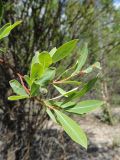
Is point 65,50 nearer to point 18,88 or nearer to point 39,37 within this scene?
point 18,88

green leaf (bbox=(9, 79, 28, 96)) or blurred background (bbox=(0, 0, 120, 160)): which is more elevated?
blurred background (bbox=(0, 0, 120, 160))

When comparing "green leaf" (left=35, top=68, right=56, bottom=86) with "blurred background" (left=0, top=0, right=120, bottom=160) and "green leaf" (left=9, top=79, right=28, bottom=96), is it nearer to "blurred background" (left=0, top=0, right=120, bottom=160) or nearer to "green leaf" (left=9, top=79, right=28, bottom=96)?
"green leaf" (left=9, top=79, right=28, bottom=96)

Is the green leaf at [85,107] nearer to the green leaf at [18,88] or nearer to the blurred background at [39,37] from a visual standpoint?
the green leaf at [18,88]

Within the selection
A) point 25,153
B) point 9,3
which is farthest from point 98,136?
point 9,3

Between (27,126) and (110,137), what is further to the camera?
(110,137)

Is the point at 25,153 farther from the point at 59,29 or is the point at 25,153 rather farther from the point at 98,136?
the point at 98,136

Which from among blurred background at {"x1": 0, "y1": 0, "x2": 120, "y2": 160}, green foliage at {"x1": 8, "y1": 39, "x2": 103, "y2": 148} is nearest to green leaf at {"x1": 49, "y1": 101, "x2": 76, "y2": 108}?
green foliage at {"x1": 8, "y1": 39, "x2": 103, "y2": 148}

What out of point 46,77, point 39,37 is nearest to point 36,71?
point 46,77

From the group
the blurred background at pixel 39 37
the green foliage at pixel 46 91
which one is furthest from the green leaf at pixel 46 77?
the blurred background at pixel 39 37
